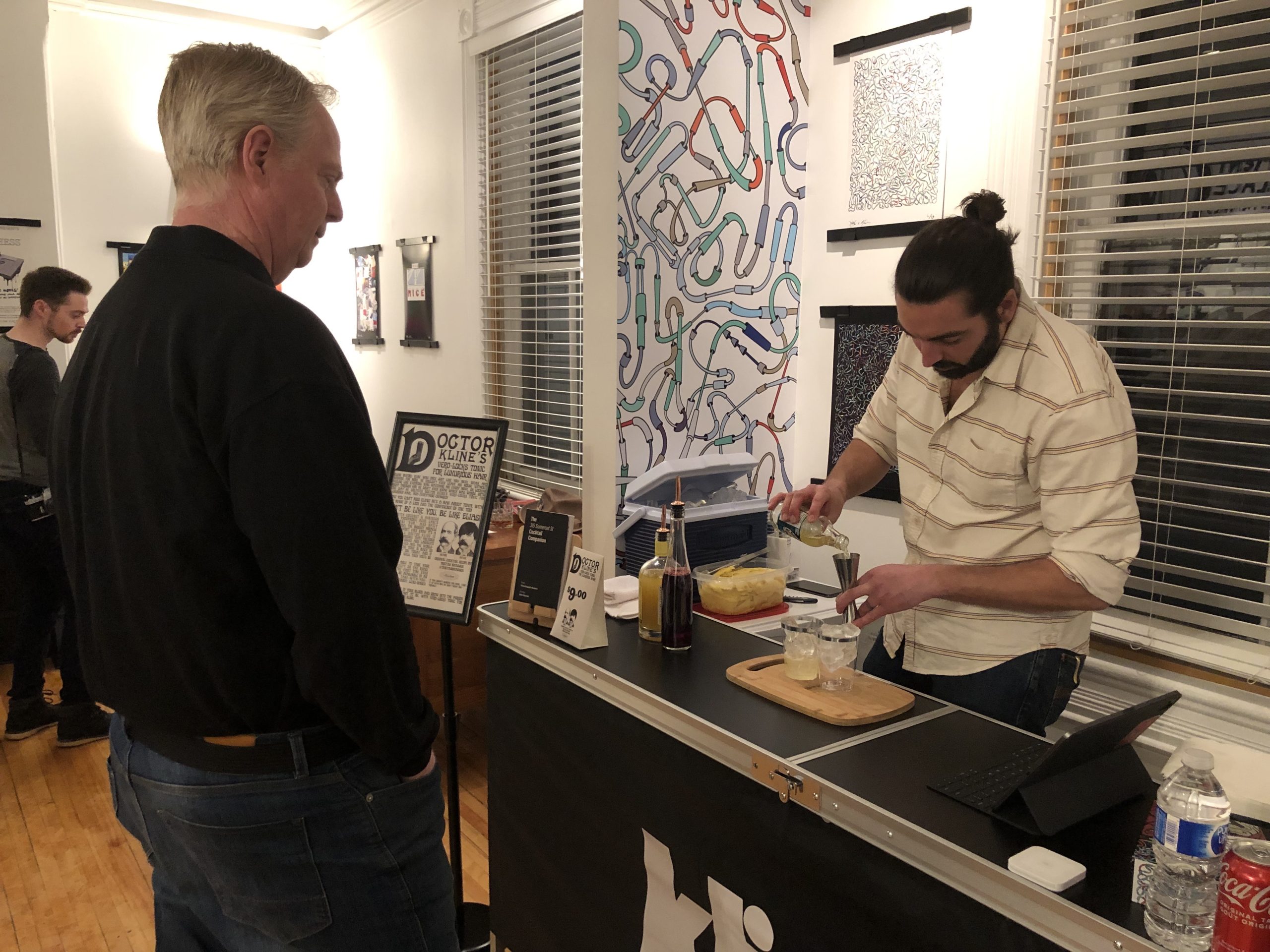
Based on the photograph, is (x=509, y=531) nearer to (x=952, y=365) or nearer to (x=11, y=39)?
(x=952, y=365)

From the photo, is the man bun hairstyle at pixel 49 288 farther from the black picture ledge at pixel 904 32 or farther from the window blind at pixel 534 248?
the black picture ledge at pixel 904 32

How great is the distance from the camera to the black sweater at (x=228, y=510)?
42.2 inches

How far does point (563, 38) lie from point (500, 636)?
2.82 meters

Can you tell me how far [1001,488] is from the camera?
172 cm

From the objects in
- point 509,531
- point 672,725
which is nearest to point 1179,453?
point 672,725

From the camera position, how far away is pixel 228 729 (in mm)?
1178

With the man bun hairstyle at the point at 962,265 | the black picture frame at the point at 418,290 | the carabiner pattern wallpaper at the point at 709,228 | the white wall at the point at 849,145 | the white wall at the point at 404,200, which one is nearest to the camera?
the man bun hairstyle at the point at 962,265

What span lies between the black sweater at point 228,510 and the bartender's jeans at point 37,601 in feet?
9.72

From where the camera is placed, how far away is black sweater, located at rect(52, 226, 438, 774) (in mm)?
1071

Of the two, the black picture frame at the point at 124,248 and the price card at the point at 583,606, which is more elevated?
the black picture frame at the point at 124,248

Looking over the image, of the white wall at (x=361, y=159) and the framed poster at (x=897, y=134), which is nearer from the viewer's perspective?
the framed poster at (x=897, y=134)

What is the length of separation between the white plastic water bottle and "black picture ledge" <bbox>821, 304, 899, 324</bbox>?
1.98 m

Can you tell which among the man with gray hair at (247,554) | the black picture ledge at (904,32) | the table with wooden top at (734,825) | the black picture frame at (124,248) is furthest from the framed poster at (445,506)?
the black picture frame at (124,248)

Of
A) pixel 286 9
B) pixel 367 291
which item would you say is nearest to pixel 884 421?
pixel 367 291
